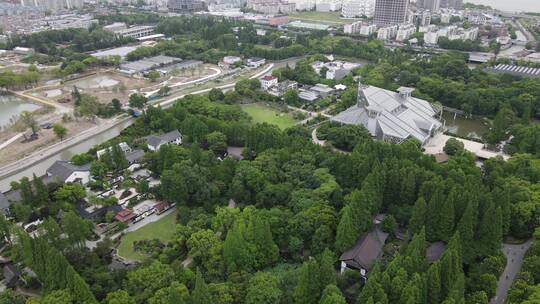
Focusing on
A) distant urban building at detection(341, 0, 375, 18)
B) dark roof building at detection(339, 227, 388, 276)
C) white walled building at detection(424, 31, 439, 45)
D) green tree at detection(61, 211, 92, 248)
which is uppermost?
distant urban building at detection(341, 0, 375, 18)

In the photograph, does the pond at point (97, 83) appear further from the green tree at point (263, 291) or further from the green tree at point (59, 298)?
the green tree at point (263, 291)

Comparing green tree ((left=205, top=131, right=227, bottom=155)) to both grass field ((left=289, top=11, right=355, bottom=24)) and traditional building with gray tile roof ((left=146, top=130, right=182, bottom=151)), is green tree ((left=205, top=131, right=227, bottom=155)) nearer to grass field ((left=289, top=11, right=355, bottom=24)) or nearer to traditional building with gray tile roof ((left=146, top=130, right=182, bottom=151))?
traditional building with gray tile roof ((left=146, top=130, right=182, bottom=151))

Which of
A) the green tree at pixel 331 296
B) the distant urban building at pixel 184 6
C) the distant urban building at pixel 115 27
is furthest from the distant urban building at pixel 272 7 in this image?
the green tree at pixel 331 296

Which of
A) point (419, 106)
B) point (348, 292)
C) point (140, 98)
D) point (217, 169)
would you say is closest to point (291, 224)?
point (348, 292)

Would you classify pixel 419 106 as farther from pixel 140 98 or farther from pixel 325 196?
pixel 140 98

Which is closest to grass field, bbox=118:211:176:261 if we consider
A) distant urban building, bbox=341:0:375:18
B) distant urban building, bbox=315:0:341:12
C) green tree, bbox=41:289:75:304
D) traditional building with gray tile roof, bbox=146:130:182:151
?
green tree, bbox=41:289:75:304

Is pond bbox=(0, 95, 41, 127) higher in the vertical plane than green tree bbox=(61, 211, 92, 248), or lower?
lower
